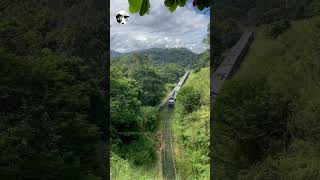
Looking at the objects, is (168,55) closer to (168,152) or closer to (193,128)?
(168,152)

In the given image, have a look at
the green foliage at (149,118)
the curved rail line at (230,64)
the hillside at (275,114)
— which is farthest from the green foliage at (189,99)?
the hillside at (275,114)

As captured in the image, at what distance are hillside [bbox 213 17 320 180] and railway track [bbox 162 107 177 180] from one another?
2017mm

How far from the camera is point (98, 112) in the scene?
8961mm

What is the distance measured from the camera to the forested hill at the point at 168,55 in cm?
1386

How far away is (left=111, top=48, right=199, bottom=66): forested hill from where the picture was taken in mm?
13859

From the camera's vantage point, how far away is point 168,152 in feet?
35.6

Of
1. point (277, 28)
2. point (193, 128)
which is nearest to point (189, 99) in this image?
point (193, 128)

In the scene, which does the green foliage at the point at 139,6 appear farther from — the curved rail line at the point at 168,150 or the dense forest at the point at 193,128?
the curved rail line at the point at 168,150

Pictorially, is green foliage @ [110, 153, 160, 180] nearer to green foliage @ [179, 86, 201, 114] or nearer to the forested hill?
green foliage @ [179, 86, 201, 114]

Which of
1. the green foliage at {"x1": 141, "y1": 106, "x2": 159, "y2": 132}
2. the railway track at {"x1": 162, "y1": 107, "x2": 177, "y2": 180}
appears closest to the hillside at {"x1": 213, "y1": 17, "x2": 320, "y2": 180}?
the railway track at {"x1": 162, "y1": 107, "x2": 177, "y2": 180}

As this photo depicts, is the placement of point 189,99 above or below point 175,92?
below

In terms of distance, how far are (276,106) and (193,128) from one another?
115 inches

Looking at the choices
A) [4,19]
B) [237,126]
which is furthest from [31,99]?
[237,126]

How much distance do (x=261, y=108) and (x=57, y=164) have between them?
124 inches
